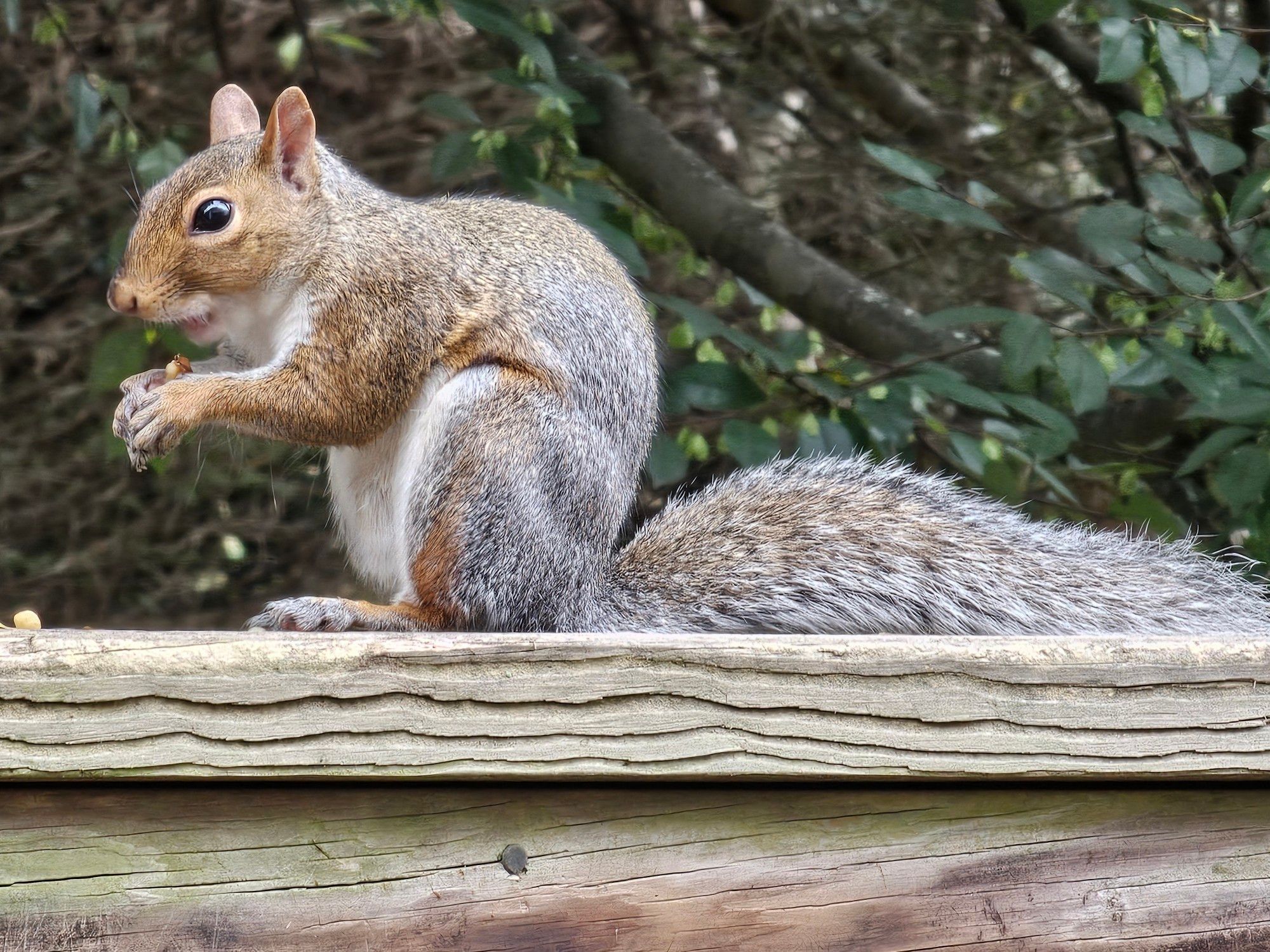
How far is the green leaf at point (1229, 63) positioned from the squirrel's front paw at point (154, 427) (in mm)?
1072

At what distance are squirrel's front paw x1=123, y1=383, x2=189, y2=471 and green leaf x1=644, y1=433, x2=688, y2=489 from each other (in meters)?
0.60

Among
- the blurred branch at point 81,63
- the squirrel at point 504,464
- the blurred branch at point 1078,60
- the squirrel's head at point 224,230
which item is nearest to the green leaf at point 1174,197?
the squirrel at point 504,464

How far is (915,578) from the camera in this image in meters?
1.08

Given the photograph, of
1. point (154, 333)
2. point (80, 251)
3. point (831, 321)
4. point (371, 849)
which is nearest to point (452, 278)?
point (154, 333)

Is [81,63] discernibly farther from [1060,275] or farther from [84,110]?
[1060,275]

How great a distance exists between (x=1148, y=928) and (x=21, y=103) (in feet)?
8.06

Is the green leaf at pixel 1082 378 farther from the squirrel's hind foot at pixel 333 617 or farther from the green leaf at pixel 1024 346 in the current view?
the squirrel's hind foot at pixel 333 617

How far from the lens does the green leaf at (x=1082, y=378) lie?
4.61 ft

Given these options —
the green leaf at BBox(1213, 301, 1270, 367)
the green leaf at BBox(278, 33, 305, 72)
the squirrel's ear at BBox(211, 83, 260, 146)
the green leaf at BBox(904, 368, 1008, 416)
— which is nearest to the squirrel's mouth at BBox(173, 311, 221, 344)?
the squirrel's ear at BBox(211, 83, 260, 146)

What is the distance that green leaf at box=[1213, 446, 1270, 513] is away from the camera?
4.73ft

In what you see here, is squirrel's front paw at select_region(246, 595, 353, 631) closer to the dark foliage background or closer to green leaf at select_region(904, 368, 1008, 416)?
the dark foliage background

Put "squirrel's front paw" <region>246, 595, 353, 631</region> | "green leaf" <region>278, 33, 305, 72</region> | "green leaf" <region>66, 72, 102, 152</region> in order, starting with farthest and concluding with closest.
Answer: "green leaf" <region>278, 33, 305, 72</region> → "green leaf" <region>66, 72, 102, 152</region> → "squirrel's front paw" <region>246, 595, 353, 631</region>

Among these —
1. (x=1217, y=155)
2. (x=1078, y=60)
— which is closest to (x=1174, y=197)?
(x=1217, y=155)

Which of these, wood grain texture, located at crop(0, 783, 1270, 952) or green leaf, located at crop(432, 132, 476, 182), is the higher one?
wood grain texture, located at crop(0, 783, 1270, 952)
